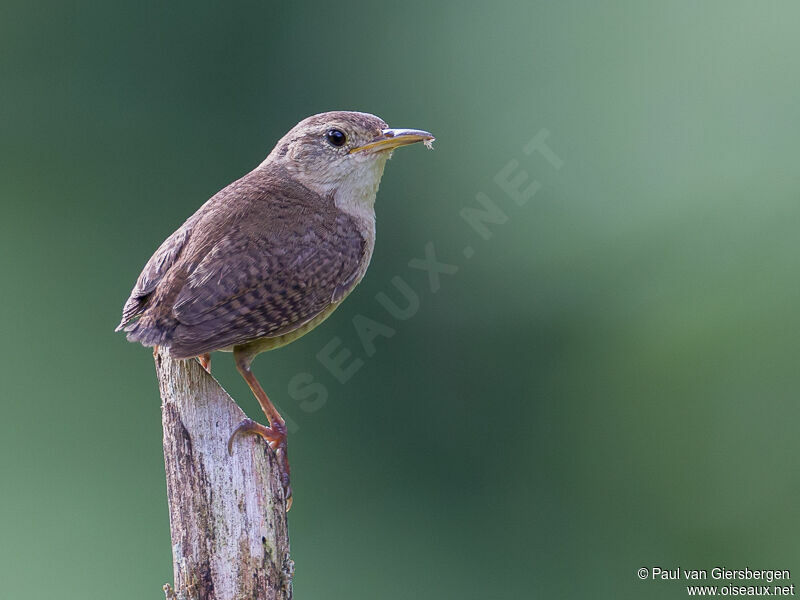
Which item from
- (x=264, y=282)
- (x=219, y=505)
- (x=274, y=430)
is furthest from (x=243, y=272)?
(x=219, y=505)

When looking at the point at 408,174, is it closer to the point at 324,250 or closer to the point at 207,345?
the point at 324,250

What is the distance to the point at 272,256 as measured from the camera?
358cm

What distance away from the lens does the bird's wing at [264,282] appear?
10.9ft

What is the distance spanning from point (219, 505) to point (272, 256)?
936 millimetres

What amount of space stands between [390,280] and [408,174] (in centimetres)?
112

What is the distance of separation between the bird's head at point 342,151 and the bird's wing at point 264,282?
216mm

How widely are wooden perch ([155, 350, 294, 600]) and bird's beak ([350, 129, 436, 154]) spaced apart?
1.28 m

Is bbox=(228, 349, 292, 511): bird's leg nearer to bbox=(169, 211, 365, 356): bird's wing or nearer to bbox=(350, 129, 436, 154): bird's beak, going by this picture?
bbox=(169, 211, 365, 356): bird's wing

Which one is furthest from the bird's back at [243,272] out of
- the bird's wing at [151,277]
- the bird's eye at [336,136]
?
the bird's eye at [336,136]

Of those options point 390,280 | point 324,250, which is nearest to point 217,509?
point 324,250

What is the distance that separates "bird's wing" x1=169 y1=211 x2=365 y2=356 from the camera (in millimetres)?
3332

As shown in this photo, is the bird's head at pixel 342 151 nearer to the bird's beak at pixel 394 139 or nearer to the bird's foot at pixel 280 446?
the bird's beak at pixel 394 139

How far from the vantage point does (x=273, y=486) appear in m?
3.24

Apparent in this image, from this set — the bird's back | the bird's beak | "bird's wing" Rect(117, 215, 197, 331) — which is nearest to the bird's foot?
the bird's back
